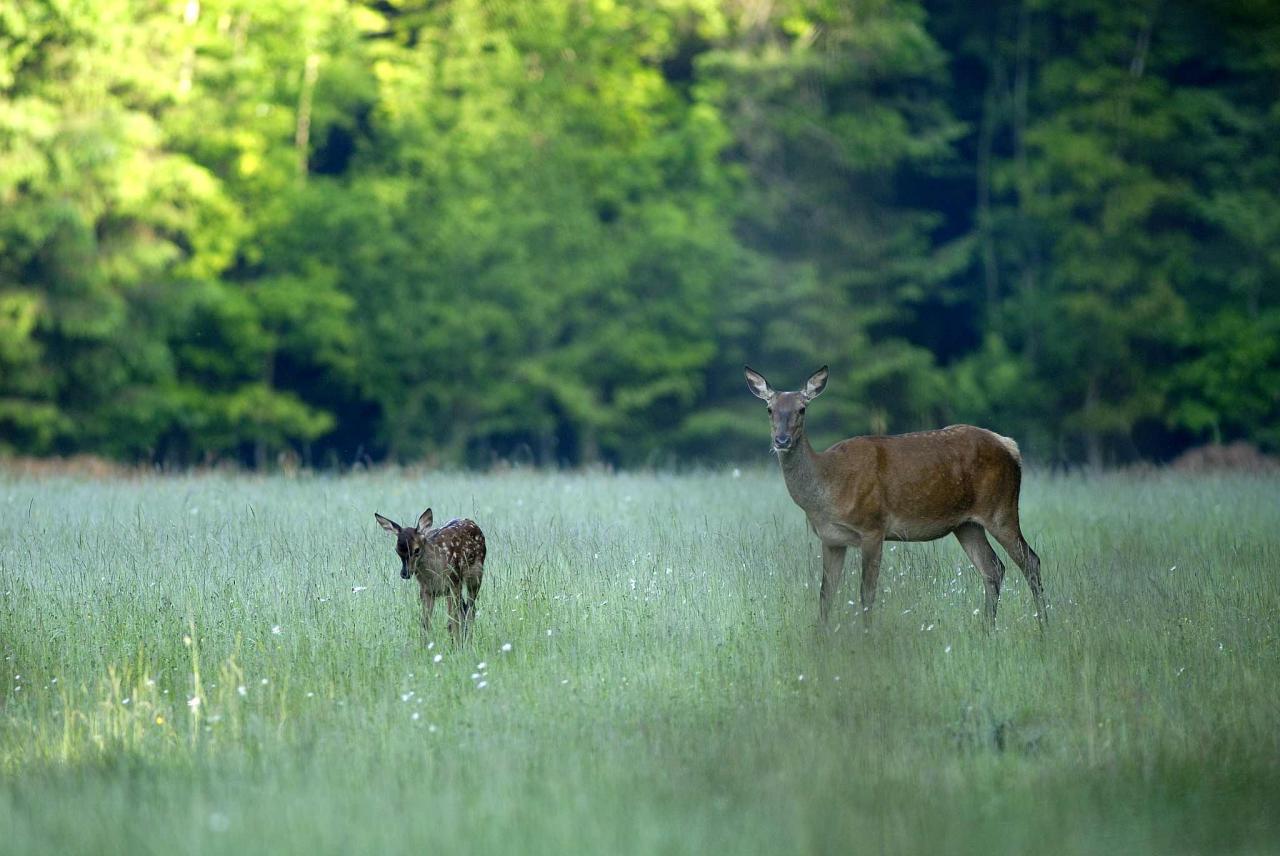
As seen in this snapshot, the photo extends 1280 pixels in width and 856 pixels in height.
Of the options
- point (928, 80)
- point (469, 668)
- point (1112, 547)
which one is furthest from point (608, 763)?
point (928, 80)

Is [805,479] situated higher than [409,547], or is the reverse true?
[805,479]

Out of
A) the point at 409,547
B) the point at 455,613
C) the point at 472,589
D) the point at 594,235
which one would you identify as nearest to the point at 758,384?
the point at 472,589

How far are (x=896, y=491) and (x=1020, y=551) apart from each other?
857mm

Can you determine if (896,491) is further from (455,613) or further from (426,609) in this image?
(426,609)

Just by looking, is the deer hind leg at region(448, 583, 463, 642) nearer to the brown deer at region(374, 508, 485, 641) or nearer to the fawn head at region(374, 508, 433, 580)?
the brown deer at region(374, 508, 485, 641)

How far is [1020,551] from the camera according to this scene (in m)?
10.5

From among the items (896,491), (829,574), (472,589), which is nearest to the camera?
(472,589)

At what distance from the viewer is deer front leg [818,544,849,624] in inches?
390

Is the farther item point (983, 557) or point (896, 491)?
point (983, 557)

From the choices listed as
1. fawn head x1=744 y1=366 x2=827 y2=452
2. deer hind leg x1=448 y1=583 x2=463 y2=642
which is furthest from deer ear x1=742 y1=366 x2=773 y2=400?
deer hind leg x1=448 y1=583 x2=463 y2=642

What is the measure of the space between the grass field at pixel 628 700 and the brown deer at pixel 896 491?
0.90ft

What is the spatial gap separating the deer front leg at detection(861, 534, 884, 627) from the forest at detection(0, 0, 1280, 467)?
18624mm

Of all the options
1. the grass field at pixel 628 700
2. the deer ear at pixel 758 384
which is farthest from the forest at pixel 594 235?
the deer ear at pixel 758 384

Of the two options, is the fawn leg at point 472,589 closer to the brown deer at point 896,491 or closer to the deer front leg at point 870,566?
the brown deer at point 896,491
